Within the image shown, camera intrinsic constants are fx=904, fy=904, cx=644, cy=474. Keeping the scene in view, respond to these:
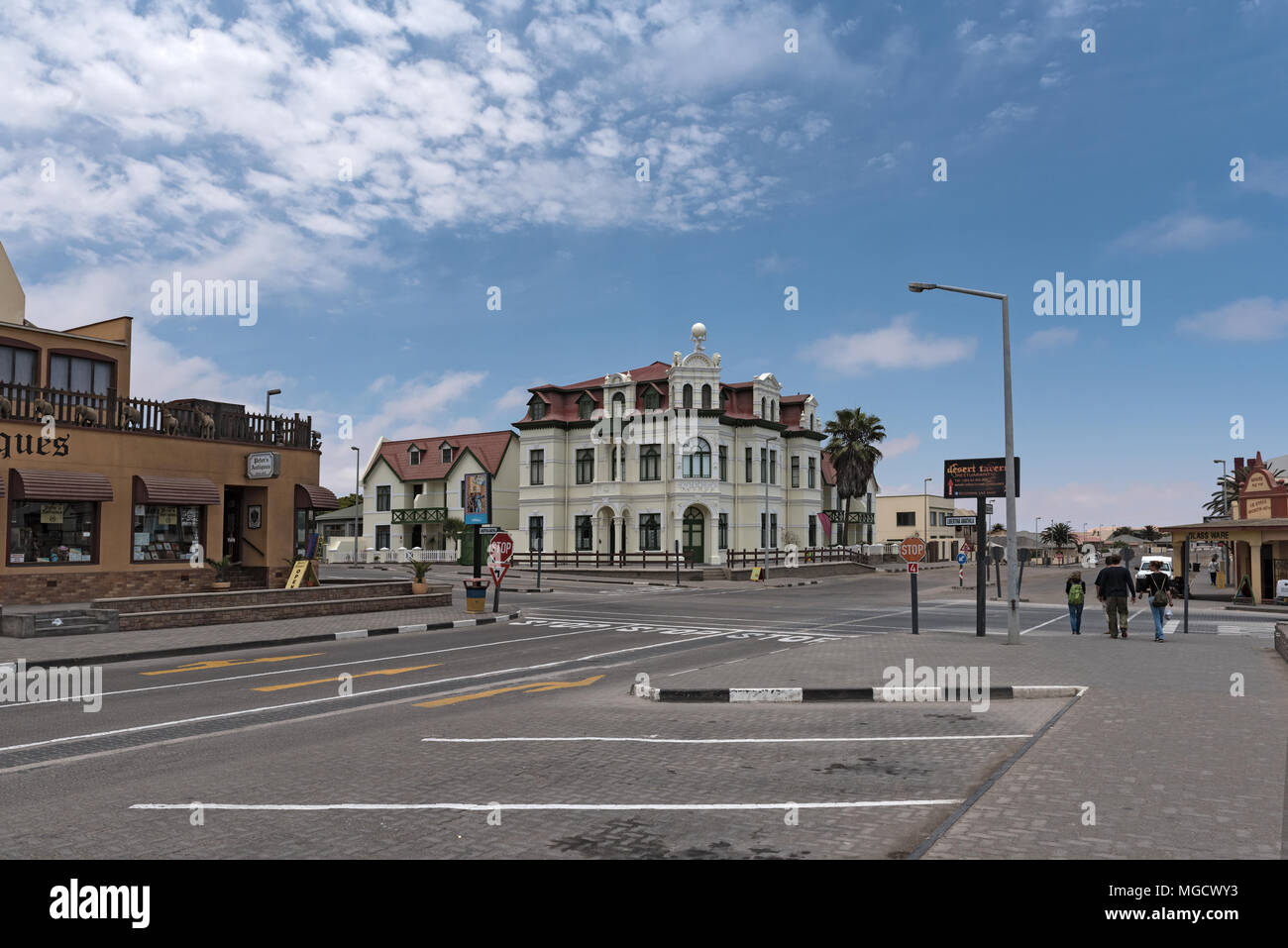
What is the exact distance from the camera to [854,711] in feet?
36.6

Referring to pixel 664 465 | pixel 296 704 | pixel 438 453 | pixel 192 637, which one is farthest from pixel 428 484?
pixel 296 704

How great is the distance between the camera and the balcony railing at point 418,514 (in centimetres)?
6906

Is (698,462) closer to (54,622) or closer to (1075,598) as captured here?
(1075,598)

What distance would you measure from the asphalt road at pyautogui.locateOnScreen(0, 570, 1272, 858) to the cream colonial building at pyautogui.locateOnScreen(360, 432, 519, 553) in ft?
174

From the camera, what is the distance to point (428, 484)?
2835 inches

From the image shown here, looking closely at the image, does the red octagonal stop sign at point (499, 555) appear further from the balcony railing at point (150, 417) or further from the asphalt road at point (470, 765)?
the asphalt road at point (470, 765)

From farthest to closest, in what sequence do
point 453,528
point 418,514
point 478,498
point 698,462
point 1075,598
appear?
1. point 418,514
2. point 453,528
3. point 698,462
4. point 478,498
5. point 1075,598

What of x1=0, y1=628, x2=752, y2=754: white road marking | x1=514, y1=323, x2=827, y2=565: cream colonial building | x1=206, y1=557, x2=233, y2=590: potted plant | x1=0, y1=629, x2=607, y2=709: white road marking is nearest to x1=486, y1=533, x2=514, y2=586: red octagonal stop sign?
x1=0, y1=629, x2=607, y2=709: white road marking

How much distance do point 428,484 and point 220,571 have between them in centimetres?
4582

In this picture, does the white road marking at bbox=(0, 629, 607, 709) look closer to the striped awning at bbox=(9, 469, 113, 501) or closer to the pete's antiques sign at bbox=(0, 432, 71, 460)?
A: the striped awning at bbox=(9, 469, 113, 501)

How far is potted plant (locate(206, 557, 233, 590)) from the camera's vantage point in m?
26.3

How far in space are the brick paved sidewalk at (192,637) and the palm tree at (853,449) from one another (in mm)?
51539
